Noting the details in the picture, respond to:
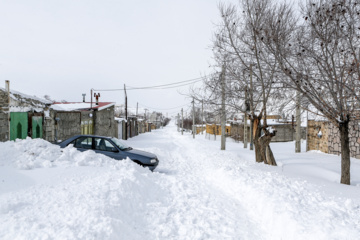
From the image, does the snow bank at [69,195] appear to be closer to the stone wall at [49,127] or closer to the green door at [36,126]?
the green door at [36,126]

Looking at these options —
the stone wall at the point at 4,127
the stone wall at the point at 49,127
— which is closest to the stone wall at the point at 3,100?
the stone wall at the point at 4,127

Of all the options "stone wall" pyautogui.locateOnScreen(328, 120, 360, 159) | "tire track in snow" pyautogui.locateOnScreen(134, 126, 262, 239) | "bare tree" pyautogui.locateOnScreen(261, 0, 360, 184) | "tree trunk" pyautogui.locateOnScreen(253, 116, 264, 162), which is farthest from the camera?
"stone wall" pyautogui.locateOnScreen(328, 120, 360, 159)

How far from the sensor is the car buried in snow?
26.0 feet

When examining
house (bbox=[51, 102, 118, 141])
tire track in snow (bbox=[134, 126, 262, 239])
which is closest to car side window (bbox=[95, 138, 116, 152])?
tire track in snow (bbox=[134, 126, 262, 239])

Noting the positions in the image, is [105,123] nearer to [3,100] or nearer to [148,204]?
[3,100]

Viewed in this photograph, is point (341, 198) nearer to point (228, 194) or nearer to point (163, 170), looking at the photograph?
point (228, 194)

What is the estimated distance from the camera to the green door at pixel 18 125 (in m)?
9.33

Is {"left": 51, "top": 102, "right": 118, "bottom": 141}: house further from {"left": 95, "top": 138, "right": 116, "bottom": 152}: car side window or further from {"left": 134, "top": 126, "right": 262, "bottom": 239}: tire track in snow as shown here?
{"left": 134, "top": 126, "right": 262, "bottom": 239}: tire track in snow

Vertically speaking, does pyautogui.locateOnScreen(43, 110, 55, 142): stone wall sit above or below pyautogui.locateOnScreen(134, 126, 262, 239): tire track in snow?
above

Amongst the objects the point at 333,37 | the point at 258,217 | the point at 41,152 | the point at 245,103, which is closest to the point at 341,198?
the point at 258,217

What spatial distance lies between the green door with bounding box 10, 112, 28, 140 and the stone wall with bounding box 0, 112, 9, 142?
27cm

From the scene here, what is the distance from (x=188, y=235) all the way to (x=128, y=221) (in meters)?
1.09

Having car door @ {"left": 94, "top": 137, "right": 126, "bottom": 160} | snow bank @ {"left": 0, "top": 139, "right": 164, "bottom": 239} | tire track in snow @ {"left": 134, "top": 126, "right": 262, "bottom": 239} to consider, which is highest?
car door @ {"left": 94, "top": 137, "right": 126, "bottom": 160}

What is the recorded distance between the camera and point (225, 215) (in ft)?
14.3
